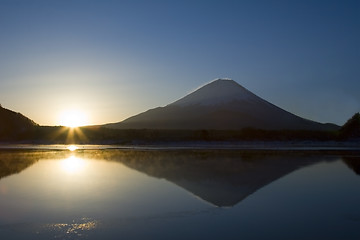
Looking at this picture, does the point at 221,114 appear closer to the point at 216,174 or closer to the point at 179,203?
the point at 216,174

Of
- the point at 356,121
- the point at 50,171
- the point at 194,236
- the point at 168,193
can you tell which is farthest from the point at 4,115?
the point at 194,236

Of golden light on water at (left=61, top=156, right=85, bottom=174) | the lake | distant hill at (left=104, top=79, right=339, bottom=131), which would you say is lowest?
the lake

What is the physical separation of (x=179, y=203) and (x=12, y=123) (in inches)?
2478

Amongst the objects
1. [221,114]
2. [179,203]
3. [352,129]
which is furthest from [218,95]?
[179,203]

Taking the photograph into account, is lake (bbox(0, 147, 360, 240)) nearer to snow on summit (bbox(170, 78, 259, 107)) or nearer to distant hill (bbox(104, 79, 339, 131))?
distant hill (bbox(104, 79, 339, 131))

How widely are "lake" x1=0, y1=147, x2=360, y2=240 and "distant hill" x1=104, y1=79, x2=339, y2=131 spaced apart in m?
87.1

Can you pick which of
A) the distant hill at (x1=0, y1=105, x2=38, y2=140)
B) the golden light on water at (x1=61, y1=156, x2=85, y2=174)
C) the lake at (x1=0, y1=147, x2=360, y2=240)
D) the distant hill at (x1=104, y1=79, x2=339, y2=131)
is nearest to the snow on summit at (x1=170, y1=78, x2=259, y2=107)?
the distant hill at (x1=104, y1=79, x2=339, y2=131)

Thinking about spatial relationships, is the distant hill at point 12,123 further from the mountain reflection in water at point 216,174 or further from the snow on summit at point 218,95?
the snow on summit at point 218,95

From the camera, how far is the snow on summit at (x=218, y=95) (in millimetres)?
149363

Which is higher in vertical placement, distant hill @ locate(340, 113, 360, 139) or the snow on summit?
the snow on summit

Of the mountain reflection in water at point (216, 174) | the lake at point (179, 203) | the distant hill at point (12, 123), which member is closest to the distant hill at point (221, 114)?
the distant hill at point (12, 123)

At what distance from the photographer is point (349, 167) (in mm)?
24688

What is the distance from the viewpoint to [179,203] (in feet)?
44.5

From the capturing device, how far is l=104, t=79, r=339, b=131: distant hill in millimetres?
116812
